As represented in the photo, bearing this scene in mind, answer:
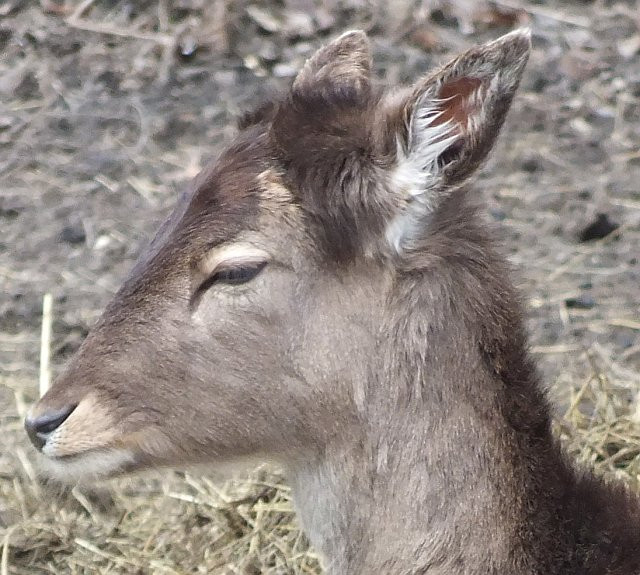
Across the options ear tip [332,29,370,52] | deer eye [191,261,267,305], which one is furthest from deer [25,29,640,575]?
ear tip [332,29,370,52]

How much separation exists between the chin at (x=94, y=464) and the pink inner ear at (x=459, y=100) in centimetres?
137

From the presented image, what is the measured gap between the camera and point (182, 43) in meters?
8.14

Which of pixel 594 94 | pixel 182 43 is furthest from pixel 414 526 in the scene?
pixel 182 43

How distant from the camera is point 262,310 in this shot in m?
3.17

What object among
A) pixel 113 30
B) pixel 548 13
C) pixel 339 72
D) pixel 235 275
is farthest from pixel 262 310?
pixel 548 13

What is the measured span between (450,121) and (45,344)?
330cm

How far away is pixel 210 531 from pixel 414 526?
1800mm

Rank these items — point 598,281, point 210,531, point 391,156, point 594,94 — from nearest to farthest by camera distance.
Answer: point 391,156 < point 210,531 < point 598,281 < point 594,94

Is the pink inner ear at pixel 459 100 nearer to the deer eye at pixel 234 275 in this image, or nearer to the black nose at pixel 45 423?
the deer eye at pixel 234 275

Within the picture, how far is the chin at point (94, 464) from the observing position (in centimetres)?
322

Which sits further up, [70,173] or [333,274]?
[333,274]

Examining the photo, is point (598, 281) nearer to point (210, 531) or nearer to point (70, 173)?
point (210, 531)

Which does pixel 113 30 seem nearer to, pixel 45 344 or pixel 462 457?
pixel 45 344

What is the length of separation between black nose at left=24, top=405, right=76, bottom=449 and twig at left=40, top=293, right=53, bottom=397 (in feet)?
6.86
